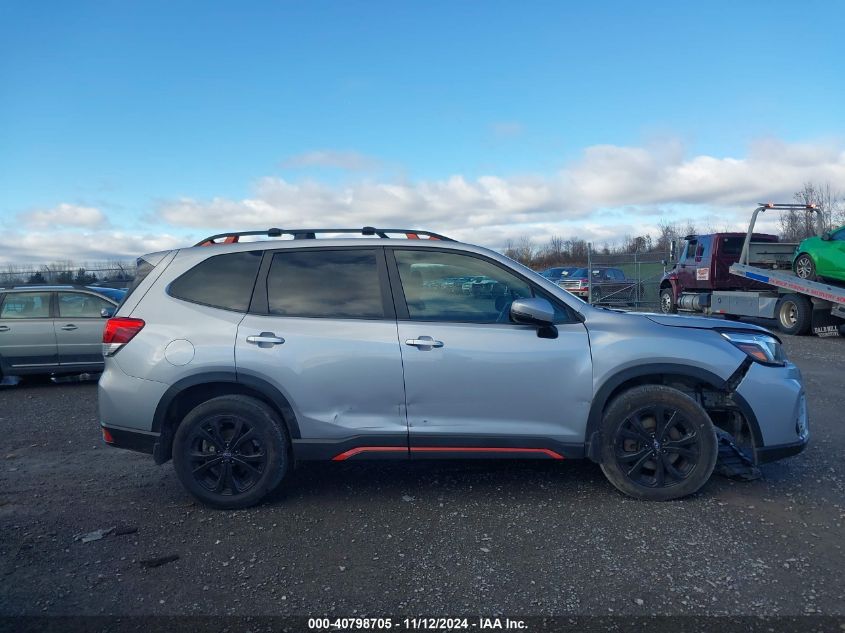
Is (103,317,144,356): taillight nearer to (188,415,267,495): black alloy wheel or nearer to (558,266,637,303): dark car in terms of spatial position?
(188,415,267,495): black alloy wheel

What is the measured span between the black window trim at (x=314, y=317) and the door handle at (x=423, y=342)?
0.22 metres

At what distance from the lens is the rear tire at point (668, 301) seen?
65.1 feet

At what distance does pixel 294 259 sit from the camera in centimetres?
464

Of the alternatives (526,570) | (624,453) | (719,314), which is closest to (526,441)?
(624,453)

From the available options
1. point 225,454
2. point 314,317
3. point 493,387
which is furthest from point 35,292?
point 493,387

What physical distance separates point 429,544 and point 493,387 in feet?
3.48

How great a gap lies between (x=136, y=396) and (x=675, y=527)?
3.57m

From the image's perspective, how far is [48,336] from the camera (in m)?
9.70

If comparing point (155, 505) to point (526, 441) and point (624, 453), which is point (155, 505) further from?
point (624, 453)

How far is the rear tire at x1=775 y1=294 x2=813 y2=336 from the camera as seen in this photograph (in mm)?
14508

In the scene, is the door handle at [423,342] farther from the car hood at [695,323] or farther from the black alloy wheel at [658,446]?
the car hood at [695,323]

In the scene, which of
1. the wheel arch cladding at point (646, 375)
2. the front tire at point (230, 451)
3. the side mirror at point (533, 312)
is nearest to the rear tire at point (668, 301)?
the wheel arch cladding at point (646, 375)

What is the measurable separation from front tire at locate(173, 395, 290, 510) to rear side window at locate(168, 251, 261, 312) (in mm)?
682

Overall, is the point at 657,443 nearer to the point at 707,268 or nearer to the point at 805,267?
the point at 805,267
